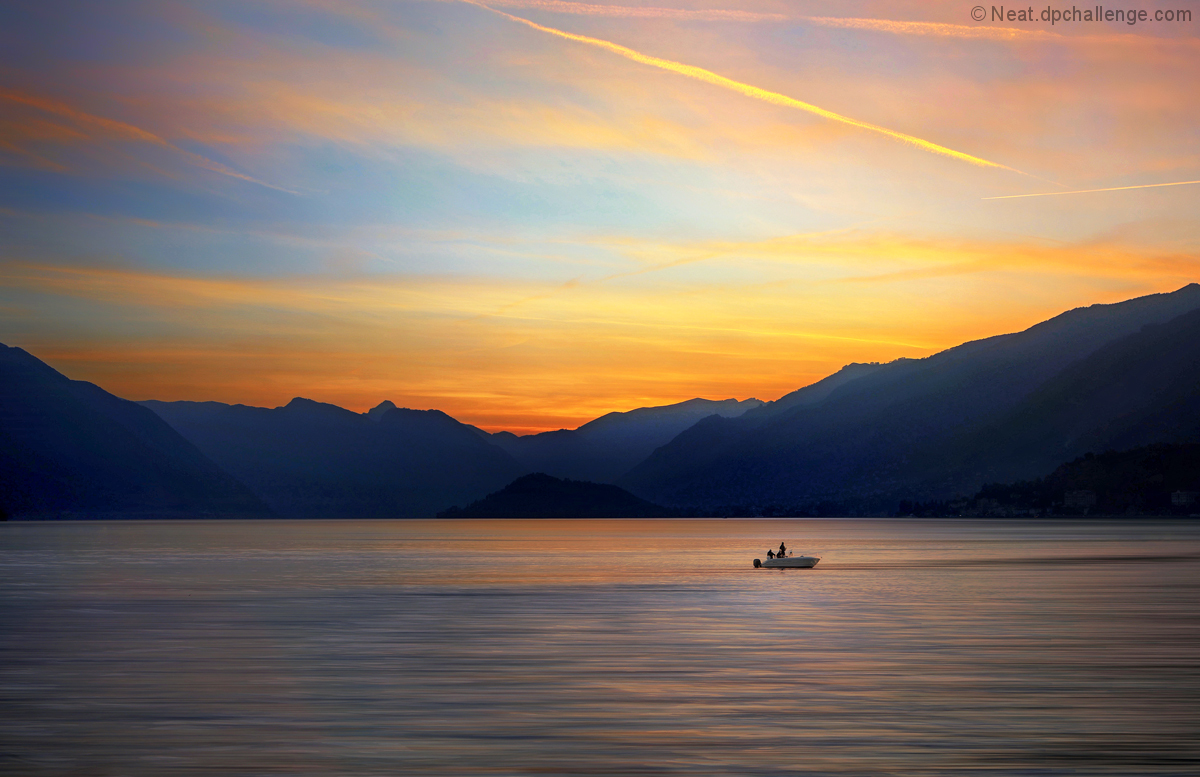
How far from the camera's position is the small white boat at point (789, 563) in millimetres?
115625

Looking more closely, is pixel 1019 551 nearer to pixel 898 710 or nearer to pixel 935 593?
pixel 935 593

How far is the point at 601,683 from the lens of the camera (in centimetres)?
3578

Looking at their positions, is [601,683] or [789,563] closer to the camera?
[601,683]

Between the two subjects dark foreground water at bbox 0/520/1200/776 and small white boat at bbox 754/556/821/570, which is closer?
dark foreground water at bbox 0/520/1200/776

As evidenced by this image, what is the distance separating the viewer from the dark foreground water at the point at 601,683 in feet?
80.7

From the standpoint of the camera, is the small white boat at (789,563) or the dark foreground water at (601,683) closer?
the dark foreground water at (601,683)

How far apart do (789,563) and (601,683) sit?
82.7 metres

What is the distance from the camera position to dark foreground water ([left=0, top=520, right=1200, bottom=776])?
2461 centimetres

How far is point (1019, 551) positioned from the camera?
531ft

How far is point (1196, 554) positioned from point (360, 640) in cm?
12739

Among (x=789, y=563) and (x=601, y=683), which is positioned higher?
(x=601, y=683)

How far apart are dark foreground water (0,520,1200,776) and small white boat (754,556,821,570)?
36.8m

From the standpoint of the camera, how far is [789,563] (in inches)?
4564

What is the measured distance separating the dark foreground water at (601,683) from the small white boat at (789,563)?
3676 cm
